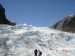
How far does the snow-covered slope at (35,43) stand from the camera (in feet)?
100

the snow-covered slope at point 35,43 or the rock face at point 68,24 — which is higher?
the rock face at point 68,24

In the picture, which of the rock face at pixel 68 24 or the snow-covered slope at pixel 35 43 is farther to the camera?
the rock face at pixel 68 24

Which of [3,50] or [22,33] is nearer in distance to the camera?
[3,50]

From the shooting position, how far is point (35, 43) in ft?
109

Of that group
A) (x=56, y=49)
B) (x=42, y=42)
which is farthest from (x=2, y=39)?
(x=56, y=49)

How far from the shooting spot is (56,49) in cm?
3297

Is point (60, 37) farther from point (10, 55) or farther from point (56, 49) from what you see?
point (10, 55)

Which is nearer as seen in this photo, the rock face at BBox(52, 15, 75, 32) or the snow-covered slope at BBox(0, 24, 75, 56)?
the snow-covered slope at BBox(0, 24, 75, 56)

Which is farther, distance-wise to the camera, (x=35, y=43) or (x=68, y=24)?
(x=68, y=24)

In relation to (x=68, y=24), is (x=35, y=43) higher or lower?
lower

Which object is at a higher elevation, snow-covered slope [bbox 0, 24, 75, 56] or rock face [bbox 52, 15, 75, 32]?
rock face [bbox 52, 15, 75, 32]

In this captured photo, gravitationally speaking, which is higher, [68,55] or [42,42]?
[42,42]

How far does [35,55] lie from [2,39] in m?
7.62

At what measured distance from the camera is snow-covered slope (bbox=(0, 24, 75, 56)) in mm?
30494
